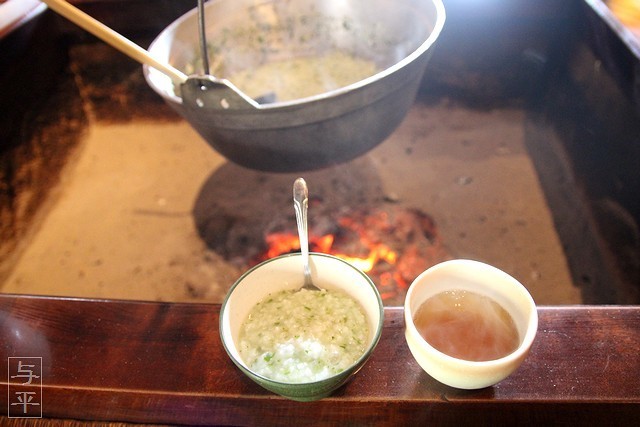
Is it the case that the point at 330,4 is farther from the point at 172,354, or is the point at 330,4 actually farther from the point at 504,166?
the point at 172,354

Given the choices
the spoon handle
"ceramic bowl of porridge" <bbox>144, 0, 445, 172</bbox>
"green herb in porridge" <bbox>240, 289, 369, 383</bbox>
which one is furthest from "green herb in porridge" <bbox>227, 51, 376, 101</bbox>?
"green herb in porridge" <bbox>240, 289, 369, 383</bbox>

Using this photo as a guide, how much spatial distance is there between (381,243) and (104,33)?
1.55m

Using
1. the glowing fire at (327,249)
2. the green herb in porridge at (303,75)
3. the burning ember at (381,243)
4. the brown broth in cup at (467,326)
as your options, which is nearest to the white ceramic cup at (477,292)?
the brown broth in cup at (467,326)

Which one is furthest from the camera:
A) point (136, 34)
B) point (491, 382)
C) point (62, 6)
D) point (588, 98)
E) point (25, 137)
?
point (136, 34)

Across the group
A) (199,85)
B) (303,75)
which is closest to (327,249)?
(303,75)

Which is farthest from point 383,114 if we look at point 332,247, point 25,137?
point 25,137

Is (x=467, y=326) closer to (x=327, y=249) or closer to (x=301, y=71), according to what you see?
(x=327, y=249)

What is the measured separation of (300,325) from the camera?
1229mm

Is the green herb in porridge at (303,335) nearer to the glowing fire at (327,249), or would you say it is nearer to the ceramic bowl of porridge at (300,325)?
the ceramic bowl of porridge at (300,325)

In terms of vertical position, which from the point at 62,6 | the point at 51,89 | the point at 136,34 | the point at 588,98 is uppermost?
the point at 62,6

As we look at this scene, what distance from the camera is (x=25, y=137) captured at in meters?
2.82

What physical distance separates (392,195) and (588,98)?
1.09m

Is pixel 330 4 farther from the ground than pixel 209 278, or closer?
farther from the ground

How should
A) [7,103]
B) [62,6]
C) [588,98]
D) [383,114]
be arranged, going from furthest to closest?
[7,103] → [588,98] → [383,114] → [62,6]
